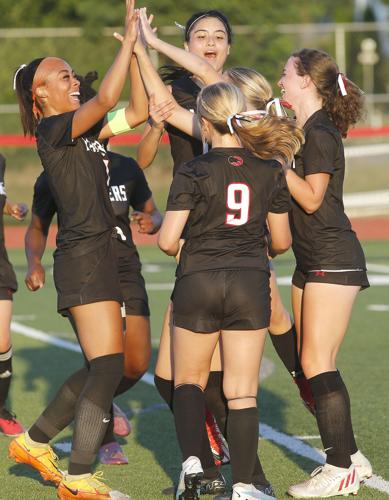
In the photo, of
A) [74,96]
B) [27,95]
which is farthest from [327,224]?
[27,95]

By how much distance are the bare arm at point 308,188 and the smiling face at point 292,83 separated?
468 millimetres

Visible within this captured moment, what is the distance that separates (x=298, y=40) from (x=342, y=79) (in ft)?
69.7

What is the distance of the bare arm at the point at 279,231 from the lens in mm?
5375

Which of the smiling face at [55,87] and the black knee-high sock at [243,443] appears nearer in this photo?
the black knee-high sock at [243,443]

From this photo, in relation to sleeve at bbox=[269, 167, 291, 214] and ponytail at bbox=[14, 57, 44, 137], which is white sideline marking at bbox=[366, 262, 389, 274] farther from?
sleeve at bbox=[269, 167, 291, 214]

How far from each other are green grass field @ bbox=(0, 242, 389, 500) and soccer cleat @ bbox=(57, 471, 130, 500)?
25 centimetres

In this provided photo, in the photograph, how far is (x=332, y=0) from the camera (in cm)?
5253

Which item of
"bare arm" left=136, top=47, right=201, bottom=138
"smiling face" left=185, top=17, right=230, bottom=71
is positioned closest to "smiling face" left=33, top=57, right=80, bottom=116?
"bare arm" left=136, top=47, right=201, bottom=138

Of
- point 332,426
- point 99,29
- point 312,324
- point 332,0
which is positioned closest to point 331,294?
point 312,324

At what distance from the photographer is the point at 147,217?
21.6 feet

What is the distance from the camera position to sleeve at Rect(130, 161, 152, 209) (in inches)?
271

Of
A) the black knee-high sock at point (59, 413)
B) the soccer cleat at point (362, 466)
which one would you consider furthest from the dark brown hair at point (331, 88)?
the black knee-high sock at point (59, 413)

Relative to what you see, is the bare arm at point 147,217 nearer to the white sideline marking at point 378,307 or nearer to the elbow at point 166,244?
the elbow at point 166,244

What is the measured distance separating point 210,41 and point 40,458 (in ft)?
7.55
